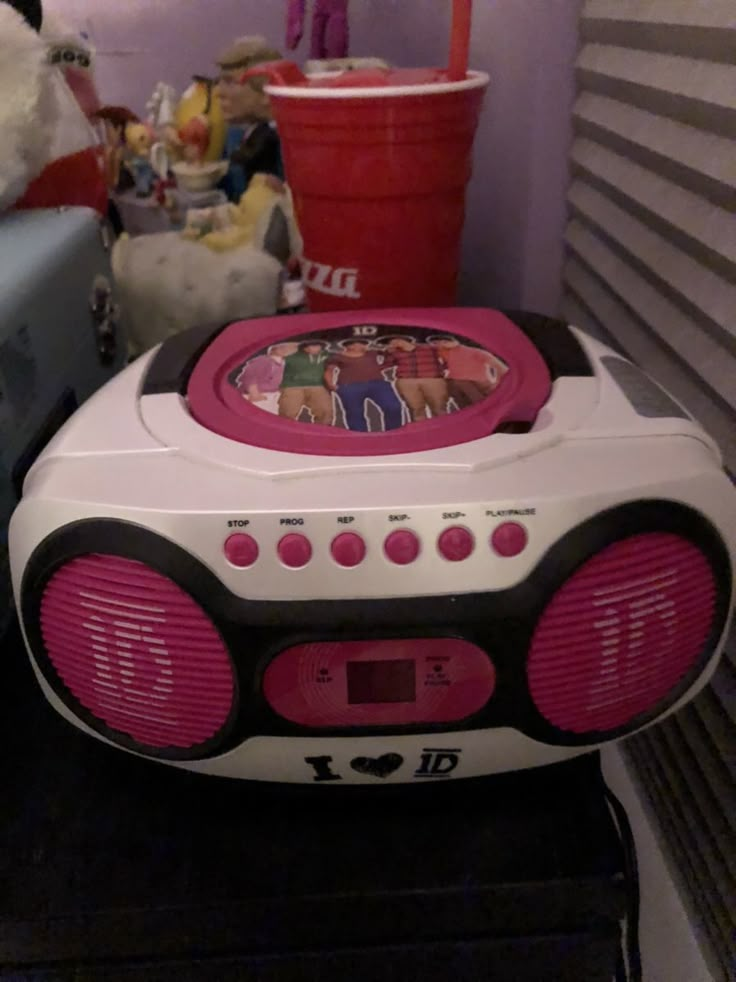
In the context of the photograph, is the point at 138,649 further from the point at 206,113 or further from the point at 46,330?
the point at 206,113

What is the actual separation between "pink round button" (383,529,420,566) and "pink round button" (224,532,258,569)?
6cm

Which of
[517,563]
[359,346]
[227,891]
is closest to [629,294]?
[359,346]

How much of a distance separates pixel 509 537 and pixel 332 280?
48 cm

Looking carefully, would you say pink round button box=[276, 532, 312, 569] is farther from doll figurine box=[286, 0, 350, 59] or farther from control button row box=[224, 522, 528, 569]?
doll figurine box=[286, 0, 350, 59]

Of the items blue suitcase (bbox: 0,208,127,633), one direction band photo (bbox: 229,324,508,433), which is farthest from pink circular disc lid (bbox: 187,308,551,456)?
blue suitcase (bbox: 0,208,127,633)

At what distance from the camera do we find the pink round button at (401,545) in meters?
0.35

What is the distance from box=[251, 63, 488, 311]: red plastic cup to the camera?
67 cm

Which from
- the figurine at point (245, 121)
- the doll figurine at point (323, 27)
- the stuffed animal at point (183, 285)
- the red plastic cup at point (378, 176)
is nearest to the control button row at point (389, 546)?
the red plastic cup at point (378, 176)

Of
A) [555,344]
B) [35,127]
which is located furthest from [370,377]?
[35,127]

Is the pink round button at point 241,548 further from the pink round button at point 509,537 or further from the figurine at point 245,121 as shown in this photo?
the figurine at point 245,121

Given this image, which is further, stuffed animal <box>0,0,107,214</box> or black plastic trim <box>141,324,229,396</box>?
stuffed animal <box>0,0,107,214</box>

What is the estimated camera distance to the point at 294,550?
352 millimetres

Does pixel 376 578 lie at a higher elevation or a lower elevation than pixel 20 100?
lower

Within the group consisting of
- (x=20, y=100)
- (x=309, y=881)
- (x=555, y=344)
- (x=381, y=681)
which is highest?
(x=20, y=100)
